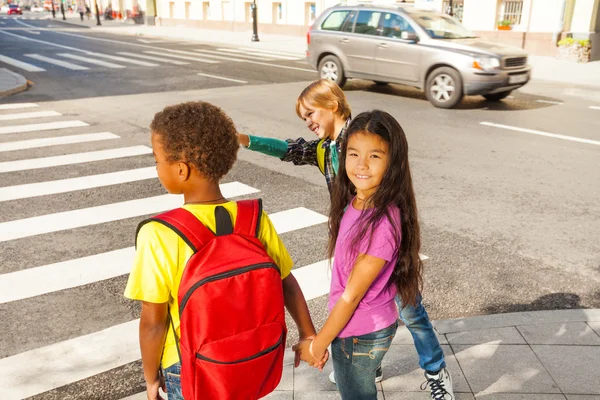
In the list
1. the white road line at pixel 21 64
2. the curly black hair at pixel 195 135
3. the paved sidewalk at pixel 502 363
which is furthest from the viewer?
the white road line at pixel 21 64

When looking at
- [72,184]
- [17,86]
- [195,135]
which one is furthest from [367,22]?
[195,135]

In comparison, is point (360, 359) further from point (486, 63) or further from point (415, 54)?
point (415, 54)

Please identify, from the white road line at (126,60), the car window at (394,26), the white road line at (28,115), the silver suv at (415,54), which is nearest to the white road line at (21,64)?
the white road line at (126,60)

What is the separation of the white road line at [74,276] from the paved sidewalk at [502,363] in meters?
1.12

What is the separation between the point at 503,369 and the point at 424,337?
67 centimetres

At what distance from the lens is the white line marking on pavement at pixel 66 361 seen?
3172 mm

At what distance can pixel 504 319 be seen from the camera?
144 inches

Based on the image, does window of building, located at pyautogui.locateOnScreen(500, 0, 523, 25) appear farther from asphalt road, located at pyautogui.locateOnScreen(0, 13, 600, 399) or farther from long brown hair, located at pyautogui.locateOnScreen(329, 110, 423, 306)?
long brown hair, located at pyautogui.locateOnScreen(329, 110, 423, 306)

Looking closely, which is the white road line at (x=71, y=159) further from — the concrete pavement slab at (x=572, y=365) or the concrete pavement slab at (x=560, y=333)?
the concrete pavement slab at (x=572, y=365)

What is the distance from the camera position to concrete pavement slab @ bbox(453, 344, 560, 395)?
2.96 m

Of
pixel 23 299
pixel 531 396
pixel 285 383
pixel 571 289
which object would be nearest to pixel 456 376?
pixel 531 396

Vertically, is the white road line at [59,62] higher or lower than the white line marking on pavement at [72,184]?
higher

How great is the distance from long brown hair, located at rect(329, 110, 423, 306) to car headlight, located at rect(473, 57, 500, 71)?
389 inches

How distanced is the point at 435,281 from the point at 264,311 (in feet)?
9.62
